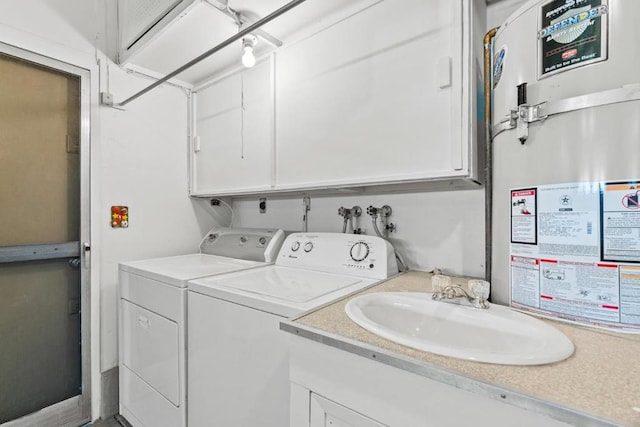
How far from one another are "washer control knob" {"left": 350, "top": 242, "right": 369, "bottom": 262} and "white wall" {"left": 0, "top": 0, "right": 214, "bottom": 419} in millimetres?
1524

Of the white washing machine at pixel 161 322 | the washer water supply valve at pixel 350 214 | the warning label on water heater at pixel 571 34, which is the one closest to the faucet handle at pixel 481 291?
the warning label on water heater at pixel 571 34

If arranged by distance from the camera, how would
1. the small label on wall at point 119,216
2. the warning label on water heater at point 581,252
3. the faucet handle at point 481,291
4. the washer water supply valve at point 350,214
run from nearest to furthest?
1. the warning label on water heater at point 581,252
2. the faucet handle at point 481,291
3. the washer water supply valve at point 350,214
4. the small label on wall at point 119,216

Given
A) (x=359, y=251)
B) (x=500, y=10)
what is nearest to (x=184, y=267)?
(x=359, y=251)

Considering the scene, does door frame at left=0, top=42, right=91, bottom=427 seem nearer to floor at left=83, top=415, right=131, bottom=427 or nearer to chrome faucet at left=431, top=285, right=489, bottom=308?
floor at left=83, top=415, right=131, bottom=427

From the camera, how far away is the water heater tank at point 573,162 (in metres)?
0.77

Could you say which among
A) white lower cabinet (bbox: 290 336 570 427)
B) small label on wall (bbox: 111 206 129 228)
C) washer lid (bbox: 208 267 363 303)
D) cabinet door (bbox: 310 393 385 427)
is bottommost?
cabinet door (bbox: 310 393 385 427)

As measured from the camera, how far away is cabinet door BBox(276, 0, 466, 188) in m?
1.22

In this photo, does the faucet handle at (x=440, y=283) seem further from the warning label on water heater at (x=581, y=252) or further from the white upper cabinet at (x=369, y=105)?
the white upper cabinet at (x=369, y=105)

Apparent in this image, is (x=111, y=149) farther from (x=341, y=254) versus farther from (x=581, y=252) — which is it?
(x=581, y=252)

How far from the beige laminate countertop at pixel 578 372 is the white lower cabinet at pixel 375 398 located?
37mm

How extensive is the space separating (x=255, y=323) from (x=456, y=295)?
758 mm

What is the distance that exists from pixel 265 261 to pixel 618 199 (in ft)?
5.31

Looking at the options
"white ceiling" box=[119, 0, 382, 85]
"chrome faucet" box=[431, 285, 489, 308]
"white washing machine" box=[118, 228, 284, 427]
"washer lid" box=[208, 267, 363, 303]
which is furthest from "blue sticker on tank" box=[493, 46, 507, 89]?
"white washing machine" box=[118, 228, 284, 427]

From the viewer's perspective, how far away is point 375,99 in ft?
4.62
